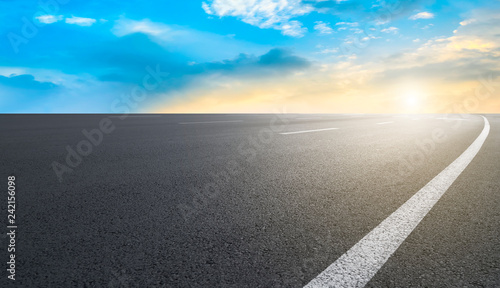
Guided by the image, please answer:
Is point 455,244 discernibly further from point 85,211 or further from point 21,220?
point 21,220

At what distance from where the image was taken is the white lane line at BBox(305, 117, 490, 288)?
1518mm

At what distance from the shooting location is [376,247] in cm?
184

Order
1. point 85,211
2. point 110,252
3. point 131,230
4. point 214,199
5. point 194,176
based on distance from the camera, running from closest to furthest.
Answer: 1. point 110,252
2. point 131,230
3. point 85,211
4. point 214,199
5. point 194,176

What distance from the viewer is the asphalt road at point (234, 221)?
1593 mm

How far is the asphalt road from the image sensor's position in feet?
5.23

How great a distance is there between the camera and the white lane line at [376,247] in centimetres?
152

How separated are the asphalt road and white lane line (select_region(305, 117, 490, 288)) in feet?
0.13

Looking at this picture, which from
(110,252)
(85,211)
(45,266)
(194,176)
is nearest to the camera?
(45,266)

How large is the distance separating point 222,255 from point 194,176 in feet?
6.54

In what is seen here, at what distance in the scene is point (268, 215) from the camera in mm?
2385

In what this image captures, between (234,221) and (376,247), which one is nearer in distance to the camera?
(376,247)

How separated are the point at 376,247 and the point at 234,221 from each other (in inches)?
36.2

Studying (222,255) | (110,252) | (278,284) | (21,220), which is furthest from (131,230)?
(278,284)

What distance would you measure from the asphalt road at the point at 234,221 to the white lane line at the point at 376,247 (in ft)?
0.13
